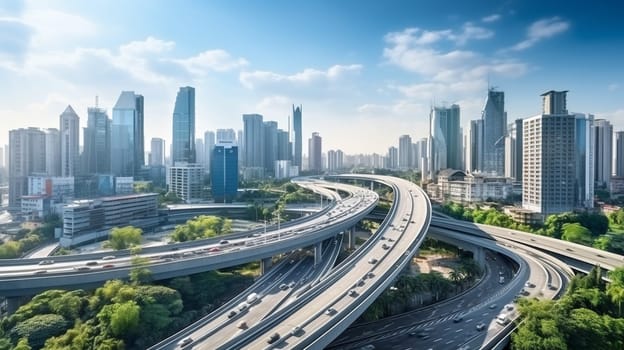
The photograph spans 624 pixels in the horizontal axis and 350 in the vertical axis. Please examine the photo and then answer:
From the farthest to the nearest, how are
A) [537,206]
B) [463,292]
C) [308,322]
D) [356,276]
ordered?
→ [537,206] → [463,292] → [356,276] → [308,322]

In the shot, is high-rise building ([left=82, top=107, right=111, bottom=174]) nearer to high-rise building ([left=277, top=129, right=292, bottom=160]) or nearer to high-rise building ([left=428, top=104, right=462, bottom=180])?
high-rise building ([left=277, top=129, right=292, bottom=160])

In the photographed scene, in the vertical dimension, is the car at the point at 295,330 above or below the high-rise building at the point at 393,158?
below

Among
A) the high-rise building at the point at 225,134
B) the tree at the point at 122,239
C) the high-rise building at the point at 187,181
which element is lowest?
the tree at the point at 122,239

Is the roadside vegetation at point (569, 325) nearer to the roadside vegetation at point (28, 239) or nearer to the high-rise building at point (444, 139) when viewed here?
the roadside vegetation at point (28, 239)

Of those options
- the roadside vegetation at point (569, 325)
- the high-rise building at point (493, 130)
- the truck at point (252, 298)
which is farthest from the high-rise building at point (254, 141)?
the roadside vegetation at point (569, 325)

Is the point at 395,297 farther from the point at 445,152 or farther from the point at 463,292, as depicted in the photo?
the point at 445,152

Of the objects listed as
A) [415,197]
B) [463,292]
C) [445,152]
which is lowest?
[463,292]

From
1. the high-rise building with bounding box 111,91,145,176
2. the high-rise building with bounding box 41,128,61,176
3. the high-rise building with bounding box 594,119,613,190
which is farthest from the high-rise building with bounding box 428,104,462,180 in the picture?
the high-rise building with bounding box 41,128,61,176

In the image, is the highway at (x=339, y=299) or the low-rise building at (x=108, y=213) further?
the low-rise building at (x=108, y=213)

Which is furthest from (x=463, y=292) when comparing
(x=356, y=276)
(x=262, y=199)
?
(x=262, y=199)
